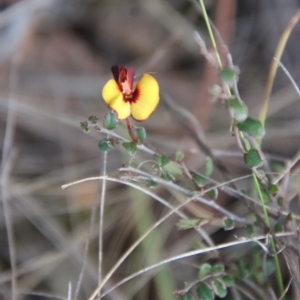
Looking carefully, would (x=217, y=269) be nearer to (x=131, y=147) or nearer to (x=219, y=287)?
(x=219, y=287)

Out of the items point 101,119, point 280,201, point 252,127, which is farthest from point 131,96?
point 101,119

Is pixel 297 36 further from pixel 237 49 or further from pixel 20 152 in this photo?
pixel 20 152

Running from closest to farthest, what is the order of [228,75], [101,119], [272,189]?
1. [228,75]
2. [272,189]
3. [101,119]

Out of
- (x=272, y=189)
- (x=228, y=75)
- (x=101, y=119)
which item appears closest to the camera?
(x=228, y=75)

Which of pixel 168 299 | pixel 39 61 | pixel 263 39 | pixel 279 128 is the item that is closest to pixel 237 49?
pixel 263 39

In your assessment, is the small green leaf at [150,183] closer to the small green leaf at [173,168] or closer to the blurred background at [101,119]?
the small green leaf at [173,168]

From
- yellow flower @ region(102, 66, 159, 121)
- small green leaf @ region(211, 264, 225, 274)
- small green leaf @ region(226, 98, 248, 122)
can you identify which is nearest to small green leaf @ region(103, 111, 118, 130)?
yellow flower @ region(102, 66, 159, 121)
